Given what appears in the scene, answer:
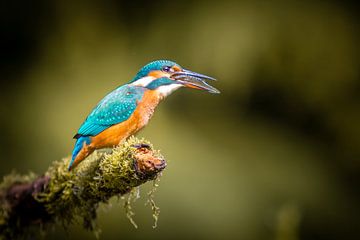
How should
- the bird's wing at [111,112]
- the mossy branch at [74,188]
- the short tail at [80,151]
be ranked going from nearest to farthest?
the mossy branch at [74,188] → the short tail at [80,151] → the bird's wing at [111,112]

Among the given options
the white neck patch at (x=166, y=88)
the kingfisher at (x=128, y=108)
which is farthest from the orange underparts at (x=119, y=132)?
the white neck patch at (x=166, y=88)

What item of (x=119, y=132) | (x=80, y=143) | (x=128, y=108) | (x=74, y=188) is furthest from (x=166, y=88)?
(x=74, y=188)

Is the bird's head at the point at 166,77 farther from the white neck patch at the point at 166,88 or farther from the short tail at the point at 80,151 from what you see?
the short tail at the point at 80,151

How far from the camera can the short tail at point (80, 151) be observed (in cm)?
270

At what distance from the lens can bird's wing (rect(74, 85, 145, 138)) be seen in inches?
110

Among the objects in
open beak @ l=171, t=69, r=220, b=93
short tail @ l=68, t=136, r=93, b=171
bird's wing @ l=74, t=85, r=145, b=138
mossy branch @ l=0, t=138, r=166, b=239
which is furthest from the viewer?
open beak @ l=171, t=69, r=220, b=93

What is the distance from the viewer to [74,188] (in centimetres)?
260

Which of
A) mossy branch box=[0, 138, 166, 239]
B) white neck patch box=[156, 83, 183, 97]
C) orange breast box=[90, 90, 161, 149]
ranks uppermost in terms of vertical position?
white neck patch box=[156, 83, 183, 97]

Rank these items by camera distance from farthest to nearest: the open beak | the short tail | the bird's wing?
1. the open beak
2. the bird's wing
3. the short tail

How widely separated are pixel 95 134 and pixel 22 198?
19.0 inches

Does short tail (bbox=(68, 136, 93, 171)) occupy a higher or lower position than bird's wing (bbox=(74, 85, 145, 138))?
lower

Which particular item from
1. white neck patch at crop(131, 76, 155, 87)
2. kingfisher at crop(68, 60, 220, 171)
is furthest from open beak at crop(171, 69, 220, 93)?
white neck patch at crop(131, 76, 155, 87)

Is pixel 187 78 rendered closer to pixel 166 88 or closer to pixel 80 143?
pixel 166 88

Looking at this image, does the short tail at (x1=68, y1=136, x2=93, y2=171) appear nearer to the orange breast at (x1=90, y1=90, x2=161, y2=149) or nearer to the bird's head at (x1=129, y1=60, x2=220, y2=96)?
the orange breast at (x1=90, y1=90, x2=161, y2=149)
